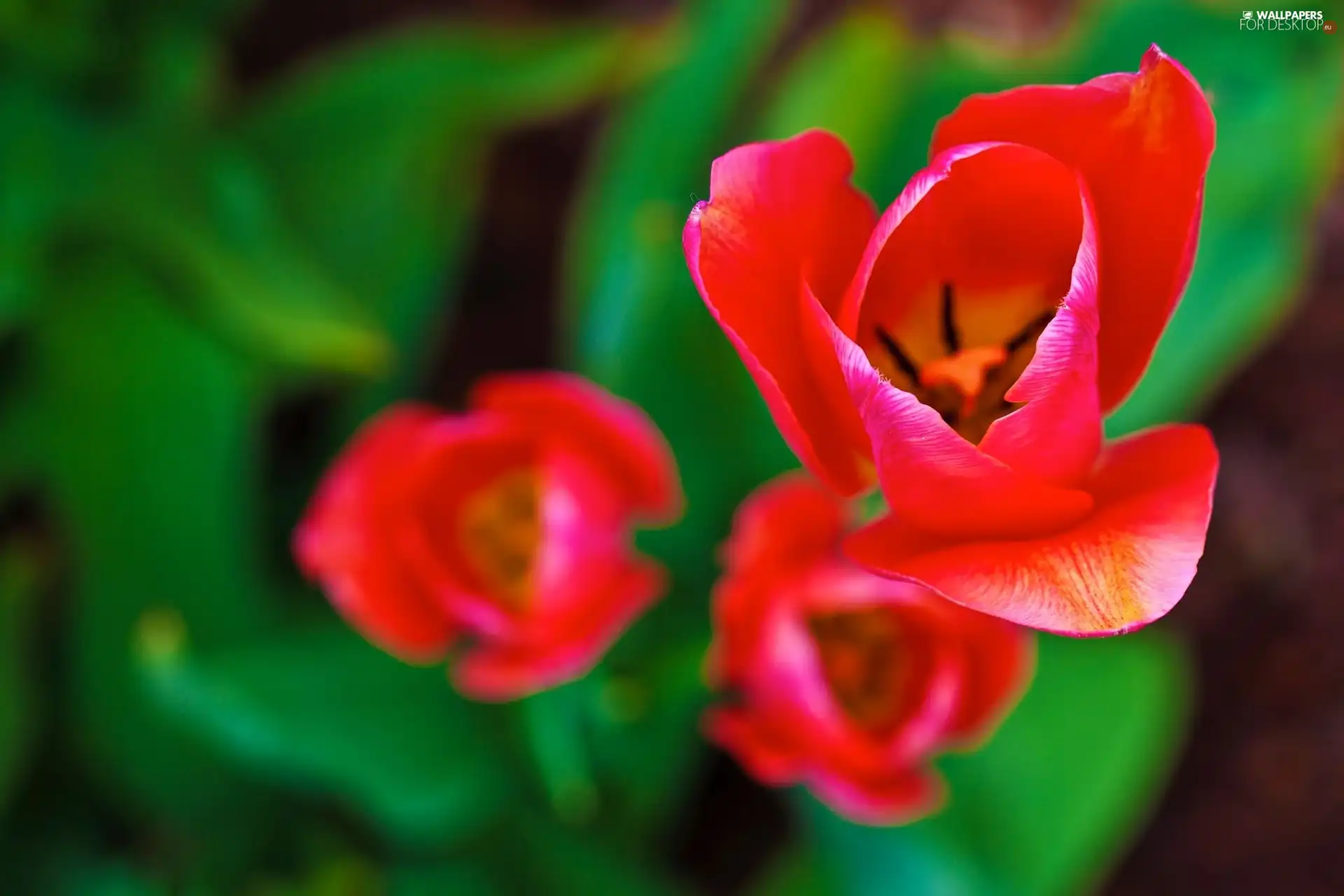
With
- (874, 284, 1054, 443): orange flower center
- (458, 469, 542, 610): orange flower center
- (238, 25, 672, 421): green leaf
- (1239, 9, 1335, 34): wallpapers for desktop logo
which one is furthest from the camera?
(238, 25, 672, 421): green leaf

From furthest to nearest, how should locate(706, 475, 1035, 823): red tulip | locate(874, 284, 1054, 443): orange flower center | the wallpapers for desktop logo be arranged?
the wallpapers for desktop logo, locate(706, 475, 1035, 823): red tulip, locate(874, 284, 1054, 443): orange flower center

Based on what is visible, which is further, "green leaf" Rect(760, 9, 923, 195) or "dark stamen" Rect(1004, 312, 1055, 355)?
"green leaf" Rect(760, 9, 923, 195)

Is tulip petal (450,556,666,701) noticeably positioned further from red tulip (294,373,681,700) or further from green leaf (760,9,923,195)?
green leaf (760,9,923,195)

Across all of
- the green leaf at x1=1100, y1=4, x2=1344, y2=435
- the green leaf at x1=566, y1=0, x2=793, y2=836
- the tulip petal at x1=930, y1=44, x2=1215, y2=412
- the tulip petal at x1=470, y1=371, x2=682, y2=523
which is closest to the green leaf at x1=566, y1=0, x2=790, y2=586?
the green leaf at x1=566, y1=0, x2=793, y2=836

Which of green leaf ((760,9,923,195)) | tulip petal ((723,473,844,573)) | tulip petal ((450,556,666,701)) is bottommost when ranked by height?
tulip petal ((450,556,666,701))

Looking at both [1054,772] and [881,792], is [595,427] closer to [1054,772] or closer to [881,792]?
[881,792]

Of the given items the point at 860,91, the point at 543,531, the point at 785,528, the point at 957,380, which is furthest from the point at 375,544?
the point at 860,91

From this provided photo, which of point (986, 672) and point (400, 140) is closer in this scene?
point (986, 672)
